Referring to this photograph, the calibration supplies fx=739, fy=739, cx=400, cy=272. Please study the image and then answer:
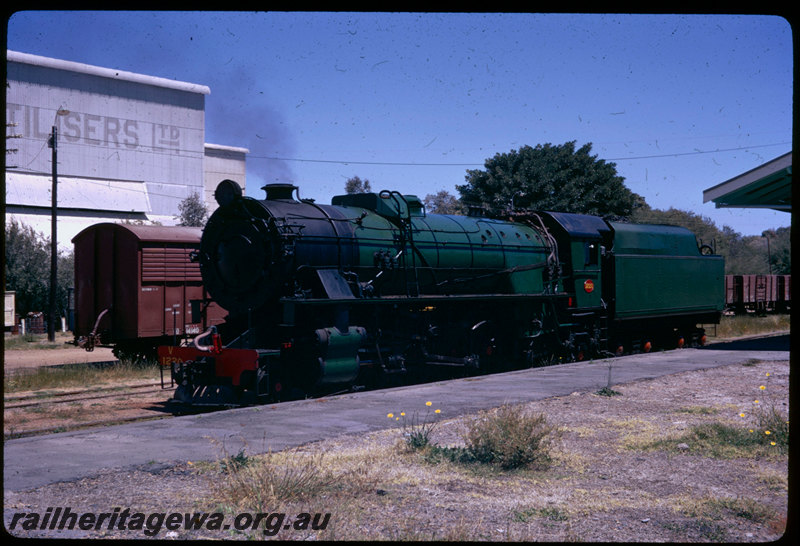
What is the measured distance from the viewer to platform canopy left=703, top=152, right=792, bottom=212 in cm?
2038

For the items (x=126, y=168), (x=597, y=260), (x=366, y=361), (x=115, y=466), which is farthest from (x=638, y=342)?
(x=126, y=168)

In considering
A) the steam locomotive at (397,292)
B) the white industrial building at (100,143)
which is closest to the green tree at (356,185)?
the white industrial building at (100,143)

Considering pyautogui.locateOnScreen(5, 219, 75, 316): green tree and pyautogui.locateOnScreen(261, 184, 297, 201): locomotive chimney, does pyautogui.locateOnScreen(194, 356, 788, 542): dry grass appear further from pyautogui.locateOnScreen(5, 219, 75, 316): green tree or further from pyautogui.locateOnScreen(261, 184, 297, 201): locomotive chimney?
pyautogui.locateOnScreen(5, 219, 75, 316): green tree

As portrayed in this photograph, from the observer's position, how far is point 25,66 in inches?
2135

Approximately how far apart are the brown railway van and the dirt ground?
9.29 metres

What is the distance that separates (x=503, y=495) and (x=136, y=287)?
39.1 ft

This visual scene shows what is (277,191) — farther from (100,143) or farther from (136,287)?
(100,143)

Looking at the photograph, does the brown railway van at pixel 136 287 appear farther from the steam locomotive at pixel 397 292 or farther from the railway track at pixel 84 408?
the steam locomotive at pixel 397 292

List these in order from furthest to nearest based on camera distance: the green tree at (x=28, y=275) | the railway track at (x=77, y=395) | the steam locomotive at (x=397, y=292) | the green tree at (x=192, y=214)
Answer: the green tree at (x=192, y=214) < the green tree at (x=28, y=275) < the railway track at (x=77, y=395) < the steam locomotive at (x=397, y=292)

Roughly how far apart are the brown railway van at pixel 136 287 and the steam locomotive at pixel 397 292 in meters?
3.94

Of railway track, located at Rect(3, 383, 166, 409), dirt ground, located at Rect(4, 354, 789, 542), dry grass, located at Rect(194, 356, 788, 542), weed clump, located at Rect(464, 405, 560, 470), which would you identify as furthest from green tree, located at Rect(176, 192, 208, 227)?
weed clump, located at Rect(464, 405, 560, 470)

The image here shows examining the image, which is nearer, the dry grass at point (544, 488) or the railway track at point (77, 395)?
the dry grass at point (544, 488)

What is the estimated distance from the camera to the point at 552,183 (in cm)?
3781

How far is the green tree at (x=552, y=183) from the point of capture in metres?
37.6
